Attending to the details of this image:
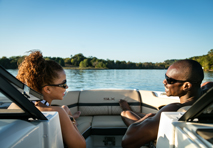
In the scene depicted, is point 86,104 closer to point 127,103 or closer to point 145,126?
point 127,103

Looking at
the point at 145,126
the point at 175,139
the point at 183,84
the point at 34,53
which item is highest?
the point at 34,53

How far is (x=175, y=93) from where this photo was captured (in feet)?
5.32

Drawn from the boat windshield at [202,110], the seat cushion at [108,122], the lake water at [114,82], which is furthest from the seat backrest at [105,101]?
the lake water at [114,82]

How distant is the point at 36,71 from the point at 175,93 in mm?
1310

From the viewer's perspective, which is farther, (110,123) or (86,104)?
(86,104)

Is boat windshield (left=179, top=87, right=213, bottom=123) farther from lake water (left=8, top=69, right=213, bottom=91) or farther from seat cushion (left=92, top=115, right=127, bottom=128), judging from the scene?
lake water (left=8, top=69, right=213, bottom=91)

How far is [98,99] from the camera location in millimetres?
3152

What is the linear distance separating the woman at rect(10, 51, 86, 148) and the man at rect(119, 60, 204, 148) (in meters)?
0.46

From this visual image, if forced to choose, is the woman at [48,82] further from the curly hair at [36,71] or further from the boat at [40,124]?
the boat at [40,124]

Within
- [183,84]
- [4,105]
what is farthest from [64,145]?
[183,84]

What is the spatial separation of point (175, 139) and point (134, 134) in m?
0.61

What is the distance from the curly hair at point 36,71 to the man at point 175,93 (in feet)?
2.84

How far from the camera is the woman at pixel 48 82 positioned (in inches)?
47.7

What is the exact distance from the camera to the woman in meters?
1.21
